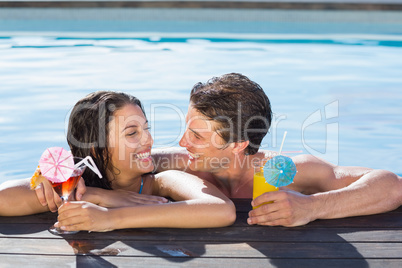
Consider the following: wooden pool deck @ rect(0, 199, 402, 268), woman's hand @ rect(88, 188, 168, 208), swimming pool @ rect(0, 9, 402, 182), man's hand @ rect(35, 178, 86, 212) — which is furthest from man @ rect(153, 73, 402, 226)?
swimming pool @ rect(0, 9, 402, 182)

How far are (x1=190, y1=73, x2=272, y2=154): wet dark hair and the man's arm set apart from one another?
14.2 inches

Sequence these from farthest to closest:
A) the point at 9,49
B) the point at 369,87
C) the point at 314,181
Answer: the point at 9,49 → the point at 369,87 → the point at 314,181

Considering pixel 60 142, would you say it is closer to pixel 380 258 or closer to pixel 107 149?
pixel 107 149

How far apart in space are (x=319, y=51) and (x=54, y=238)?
370 inches

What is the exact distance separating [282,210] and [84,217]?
3.32 ft

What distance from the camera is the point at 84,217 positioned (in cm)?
273

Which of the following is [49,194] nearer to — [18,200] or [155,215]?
[18,200]

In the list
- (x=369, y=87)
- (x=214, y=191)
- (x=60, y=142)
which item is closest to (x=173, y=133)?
(x=60, y=142)

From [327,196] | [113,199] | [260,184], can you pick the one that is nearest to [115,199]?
[113,199]

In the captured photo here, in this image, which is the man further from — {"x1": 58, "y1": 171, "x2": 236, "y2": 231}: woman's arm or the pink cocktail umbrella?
the pink cocktail umbrella

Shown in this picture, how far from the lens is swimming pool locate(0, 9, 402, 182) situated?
7.01m

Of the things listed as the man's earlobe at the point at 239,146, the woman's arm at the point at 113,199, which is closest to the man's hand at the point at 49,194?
the woman's arm at the point at 113,199

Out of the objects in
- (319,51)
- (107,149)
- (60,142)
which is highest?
(319,51)

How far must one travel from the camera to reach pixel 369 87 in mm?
8797
